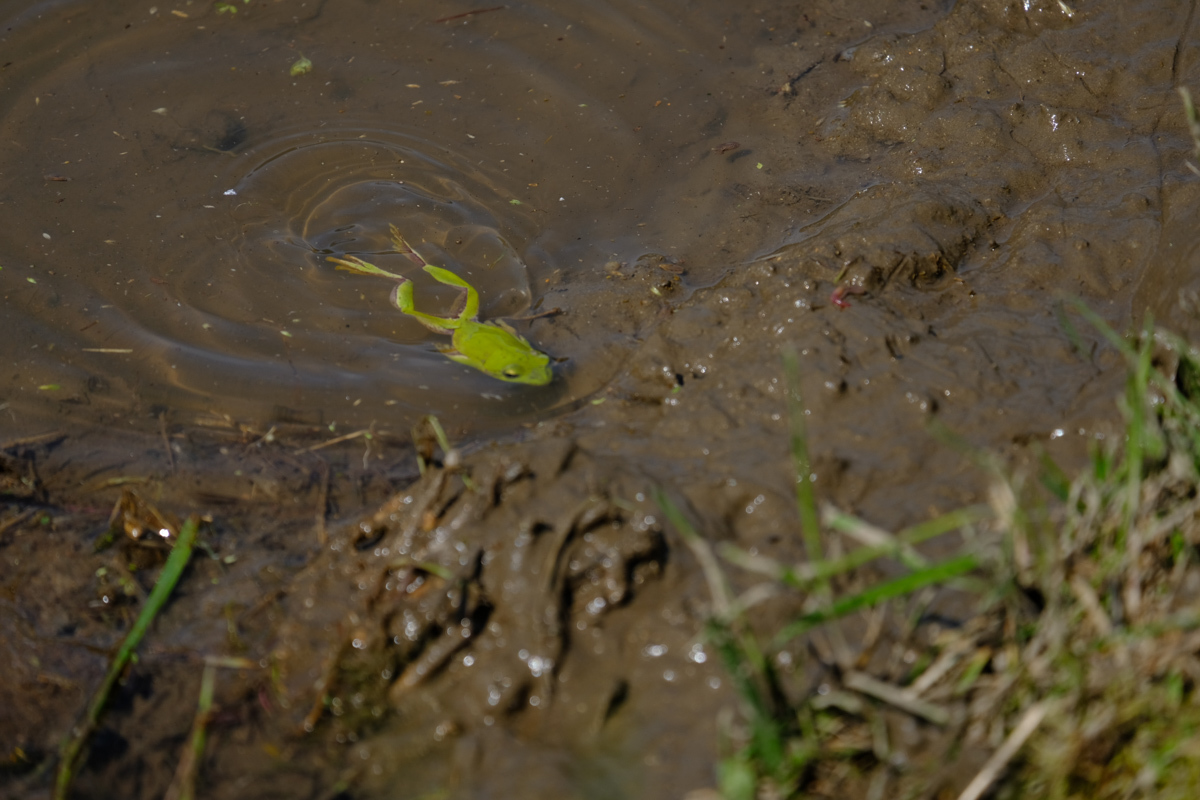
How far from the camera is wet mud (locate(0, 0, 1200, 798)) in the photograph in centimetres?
241

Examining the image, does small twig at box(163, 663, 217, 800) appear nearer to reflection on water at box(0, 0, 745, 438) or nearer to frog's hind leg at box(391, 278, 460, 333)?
reflection on water at box(0, 0, 745, 438)

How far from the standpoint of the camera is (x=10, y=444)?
348cm

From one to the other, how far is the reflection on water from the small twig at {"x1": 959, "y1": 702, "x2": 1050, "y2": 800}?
7.07 feet

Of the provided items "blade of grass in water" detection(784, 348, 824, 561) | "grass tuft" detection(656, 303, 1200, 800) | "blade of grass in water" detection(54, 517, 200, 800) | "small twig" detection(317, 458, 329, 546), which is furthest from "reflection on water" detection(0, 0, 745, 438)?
"grass tuft" detection(656, 303, 1200, 800)

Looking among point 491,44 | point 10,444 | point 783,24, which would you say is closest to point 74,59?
point 491,44

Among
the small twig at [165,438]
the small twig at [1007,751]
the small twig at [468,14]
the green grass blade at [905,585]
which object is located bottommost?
the small twig at [165,438]

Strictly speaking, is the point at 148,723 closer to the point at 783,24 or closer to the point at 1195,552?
the point at 1195,552

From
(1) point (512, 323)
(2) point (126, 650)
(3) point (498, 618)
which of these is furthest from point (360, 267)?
(3) point (498, 618)

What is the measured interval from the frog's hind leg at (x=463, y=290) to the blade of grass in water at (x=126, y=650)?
144 cm

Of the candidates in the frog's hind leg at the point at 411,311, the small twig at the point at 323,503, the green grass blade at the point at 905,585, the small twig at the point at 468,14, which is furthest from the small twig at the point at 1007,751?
the small twig at the point at 468,14

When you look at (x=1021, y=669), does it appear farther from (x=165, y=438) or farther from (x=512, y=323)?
(x=165, y=438)

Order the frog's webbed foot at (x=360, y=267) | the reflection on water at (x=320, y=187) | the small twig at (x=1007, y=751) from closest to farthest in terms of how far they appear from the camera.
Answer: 1. the small twig at (x=1007, y=751)
2. the reflection on water at (x=320, y=187)
3. the frog's webbed foot at (x=360, y=267)

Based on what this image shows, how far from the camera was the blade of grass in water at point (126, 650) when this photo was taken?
94.6 inches

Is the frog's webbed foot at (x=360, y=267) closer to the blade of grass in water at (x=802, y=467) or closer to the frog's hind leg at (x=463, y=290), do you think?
the frog's hind leg at (x=463, y=290)
